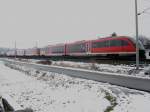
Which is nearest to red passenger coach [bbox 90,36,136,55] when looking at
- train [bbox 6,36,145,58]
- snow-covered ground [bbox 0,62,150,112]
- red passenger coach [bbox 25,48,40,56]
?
train [bbox 6,36,145,58]

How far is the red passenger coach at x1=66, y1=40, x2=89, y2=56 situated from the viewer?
29797 millimetres

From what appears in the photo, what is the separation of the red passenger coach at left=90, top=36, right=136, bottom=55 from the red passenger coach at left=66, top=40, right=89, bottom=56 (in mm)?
2037

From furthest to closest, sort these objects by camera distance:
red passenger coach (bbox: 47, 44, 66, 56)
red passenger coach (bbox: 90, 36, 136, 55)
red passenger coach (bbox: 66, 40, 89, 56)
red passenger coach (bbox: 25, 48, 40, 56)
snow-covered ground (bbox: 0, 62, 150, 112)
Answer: red passenger coach (bbox: 25, 48, 40, 56), red passenger coach (bbox: 47, 44, 66, 56), red passenger coach (bbox: 66, 40, 89, 56), red passenger coach (bbox: 90, 36, 136, 55), snow-covered ground (bbox: 0, 62, 150, 112)

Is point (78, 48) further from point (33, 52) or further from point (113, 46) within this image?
point (33, 52)

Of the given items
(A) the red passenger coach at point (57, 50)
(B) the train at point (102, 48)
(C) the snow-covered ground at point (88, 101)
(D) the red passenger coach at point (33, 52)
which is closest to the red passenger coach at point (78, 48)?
(B) the train at point (102, 48)

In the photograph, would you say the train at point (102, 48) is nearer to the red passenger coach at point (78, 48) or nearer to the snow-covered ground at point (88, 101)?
the red passenger coach at point (78, 48)

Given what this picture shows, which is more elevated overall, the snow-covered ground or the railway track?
the railway track

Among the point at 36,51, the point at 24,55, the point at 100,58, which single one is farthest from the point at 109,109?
the point at 24,55

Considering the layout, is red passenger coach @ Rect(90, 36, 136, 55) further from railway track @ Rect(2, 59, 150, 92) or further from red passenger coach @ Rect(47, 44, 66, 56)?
red passenger coach @ Rect(47, 44, 66, 56)

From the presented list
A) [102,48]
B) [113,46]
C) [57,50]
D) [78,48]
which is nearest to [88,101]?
[113,46]

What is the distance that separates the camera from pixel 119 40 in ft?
73.6

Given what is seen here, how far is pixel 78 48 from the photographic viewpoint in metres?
31.9

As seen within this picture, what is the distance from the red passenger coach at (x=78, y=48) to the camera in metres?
29.8

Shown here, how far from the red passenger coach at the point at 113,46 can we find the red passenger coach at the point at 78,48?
2037 millimetres
